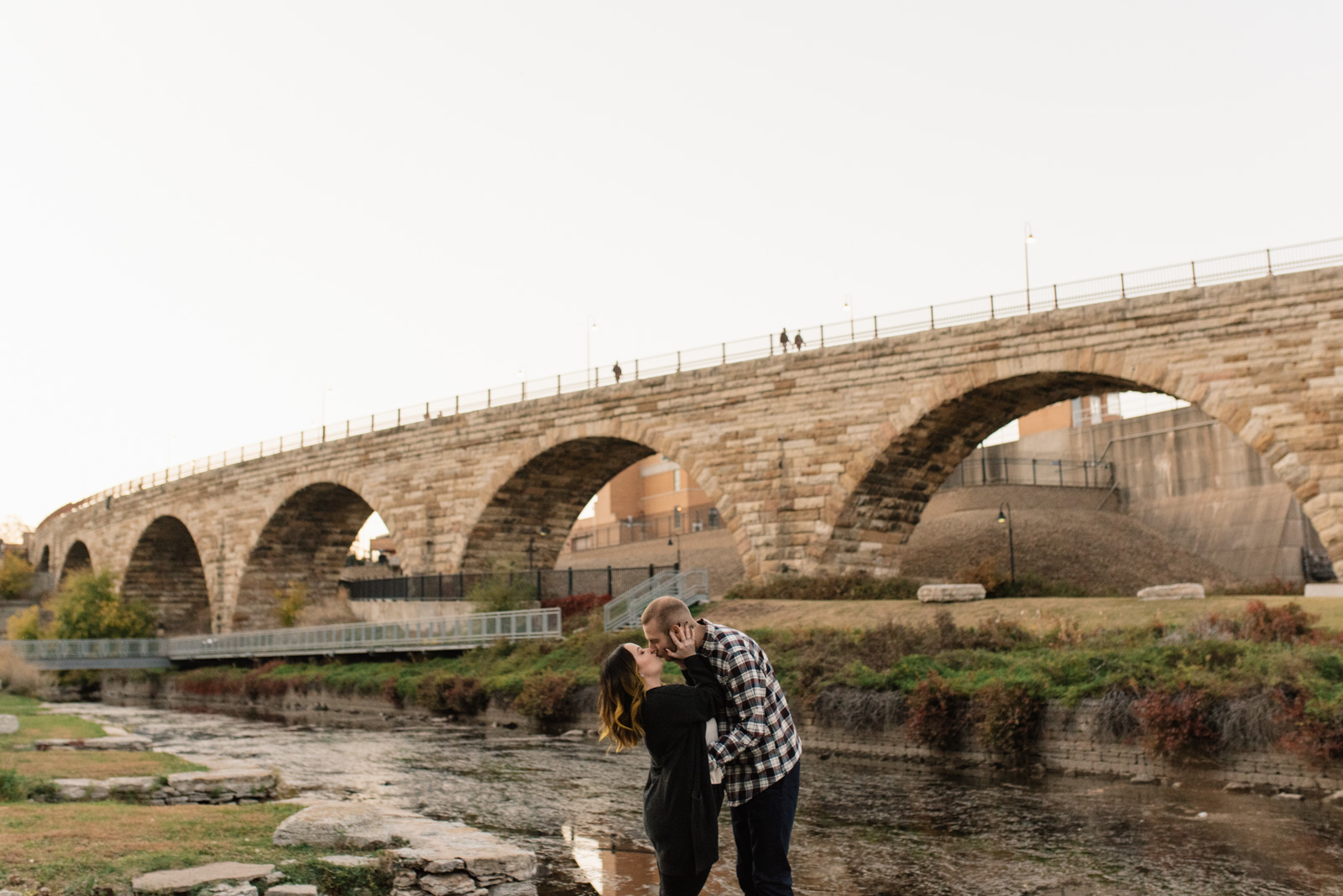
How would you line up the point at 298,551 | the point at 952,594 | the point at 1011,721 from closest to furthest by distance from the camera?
1. the point at 1011,721
2. the point at 952,594
3. the point at 298,551

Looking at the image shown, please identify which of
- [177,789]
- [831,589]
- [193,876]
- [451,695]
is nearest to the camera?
[193,876]

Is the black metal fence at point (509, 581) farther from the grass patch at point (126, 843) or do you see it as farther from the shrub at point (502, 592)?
the grass patch at point (126, 843)

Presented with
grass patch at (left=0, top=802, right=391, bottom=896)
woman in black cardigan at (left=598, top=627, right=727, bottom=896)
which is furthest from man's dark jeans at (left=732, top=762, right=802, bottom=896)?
grass patch at (left=0, top=802, right=391, bottom=896)

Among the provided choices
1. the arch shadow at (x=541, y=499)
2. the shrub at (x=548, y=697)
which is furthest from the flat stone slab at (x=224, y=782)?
the arch shadow at (x=541, y=499)

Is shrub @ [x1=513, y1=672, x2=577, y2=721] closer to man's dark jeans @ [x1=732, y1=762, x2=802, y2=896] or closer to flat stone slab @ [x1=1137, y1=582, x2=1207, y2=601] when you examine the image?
flat stone slab @ [x1=1137, y1=582, x2=1207, y2=601]

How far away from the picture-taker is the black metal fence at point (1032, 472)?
3747 centimetres

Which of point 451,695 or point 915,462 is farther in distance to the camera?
point 915,462

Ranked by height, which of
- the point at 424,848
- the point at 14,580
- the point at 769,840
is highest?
the point at 14,580

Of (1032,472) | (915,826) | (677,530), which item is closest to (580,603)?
(915,826)

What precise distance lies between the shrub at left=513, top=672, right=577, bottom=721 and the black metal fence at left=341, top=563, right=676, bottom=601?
831cm

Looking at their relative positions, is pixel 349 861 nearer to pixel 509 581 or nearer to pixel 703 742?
pixel 703 742

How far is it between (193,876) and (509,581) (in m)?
22.7

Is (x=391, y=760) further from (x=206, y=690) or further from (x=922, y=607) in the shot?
(x=206, y=690)

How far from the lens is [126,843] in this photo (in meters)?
6.05
